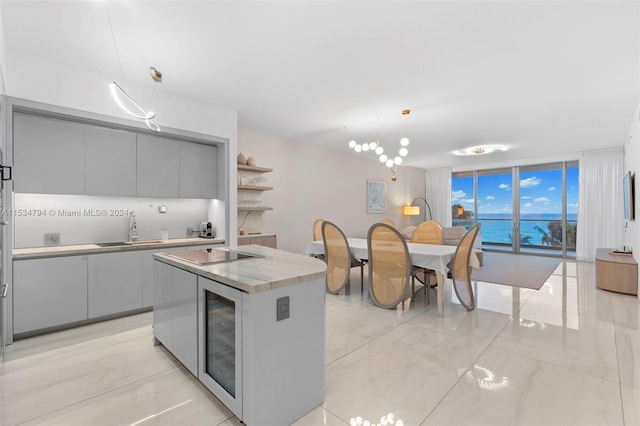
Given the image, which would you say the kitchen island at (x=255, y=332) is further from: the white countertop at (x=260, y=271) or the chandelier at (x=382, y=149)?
the chandelier at (x=382, y=149)

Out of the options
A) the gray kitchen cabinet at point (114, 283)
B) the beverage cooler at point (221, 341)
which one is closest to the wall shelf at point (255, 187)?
the gray kitchen cabinet at point (114, 283)

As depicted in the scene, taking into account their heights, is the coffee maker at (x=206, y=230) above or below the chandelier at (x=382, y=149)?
below

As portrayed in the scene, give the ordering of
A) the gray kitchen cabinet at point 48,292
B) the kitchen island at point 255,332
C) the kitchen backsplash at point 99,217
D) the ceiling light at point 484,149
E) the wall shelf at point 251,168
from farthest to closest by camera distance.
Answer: the ceiling light at point 484,149, the wall shelf at point 251,168, the kitchen backsplash at point 99,217, the gray kitchen cabinet at point 48,292, the kitchen island at point 255,332

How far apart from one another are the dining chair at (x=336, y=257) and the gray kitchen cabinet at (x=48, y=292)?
2597 millimetres

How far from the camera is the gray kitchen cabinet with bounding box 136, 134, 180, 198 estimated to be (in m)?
3.32

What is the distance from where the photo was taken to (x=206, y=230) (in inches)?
157

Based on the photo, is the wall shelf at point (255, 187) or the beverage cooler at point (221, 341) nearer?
the beverage cooler at point (221, 341)

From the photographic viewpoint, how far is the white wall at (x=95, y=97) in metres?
2.52

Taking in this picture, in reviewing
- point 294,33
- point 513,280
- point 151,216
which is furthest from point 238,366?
point 513,280

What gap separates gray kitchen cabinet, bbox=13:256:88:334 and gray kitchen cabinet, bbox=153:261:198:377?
99 cm

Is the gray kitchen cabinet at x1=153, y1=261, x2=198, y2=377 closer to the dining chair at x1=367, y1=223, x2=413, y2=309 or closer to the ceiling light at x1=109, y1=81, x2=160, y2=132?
the ceiling light at x1=109, y1=81, x2=160, y2=132

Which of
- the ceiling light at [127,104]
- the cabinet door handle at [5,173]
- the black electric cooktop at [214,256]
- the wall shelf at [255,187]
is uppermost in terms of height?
the ceiling light at [127,104]

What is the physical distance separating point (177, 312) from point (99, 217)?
2069mm

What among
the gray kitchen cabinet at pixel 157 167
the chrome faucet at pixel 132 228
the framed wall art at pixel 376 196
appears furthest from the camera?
the framed wall art at pixel 376 196
